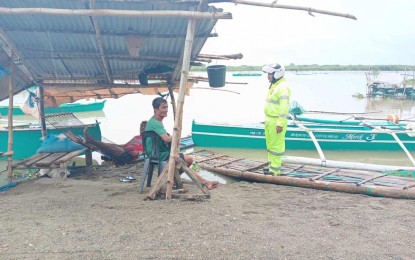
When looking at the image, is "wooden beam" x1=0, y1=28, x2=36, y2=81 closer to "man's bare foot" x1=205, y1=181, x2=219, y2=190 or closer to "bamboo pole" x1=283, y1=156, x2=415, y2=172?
"man's bare foot" x1=205, y1=181, x2=219, y2=190

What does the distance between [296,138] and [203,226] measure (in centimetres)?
820

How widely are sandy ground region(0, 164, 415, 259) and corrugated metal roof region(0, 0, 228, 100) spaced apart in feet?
6.97

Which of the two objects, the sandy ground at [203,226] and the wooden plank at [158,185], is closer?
the sandy ground at [203,226]

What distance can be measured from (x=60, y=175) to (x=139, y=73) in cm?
228

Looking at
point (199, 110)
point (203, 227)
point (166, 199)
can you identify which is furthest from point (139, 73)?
point (199, 110)

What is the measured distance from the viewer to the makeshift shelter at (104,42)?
4.62 metres

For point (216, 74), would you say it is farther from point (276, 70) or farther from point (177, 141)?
point (177, 141)

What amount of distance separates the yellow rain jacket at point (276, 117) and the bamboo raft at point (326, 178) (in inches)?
15.7

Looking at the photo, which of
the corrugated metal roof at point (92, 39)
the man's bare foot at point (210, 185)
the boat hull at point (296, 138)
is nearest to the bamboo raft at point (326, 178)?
the man's bare foot at point (210, 185)

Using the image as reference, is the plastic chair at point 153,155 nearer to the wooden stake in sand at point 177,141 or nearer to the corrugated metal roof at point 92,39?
the wooden stake in sand at point 177,141

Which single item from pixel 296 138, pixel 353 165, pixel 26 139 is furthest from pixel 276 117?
pixel 26 139

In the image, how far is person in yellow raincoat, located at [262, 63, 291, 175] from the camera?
634 cm

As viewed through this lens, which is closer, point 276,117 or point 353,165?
point 276,117

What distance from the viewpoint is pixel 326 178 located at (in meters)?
6.57
